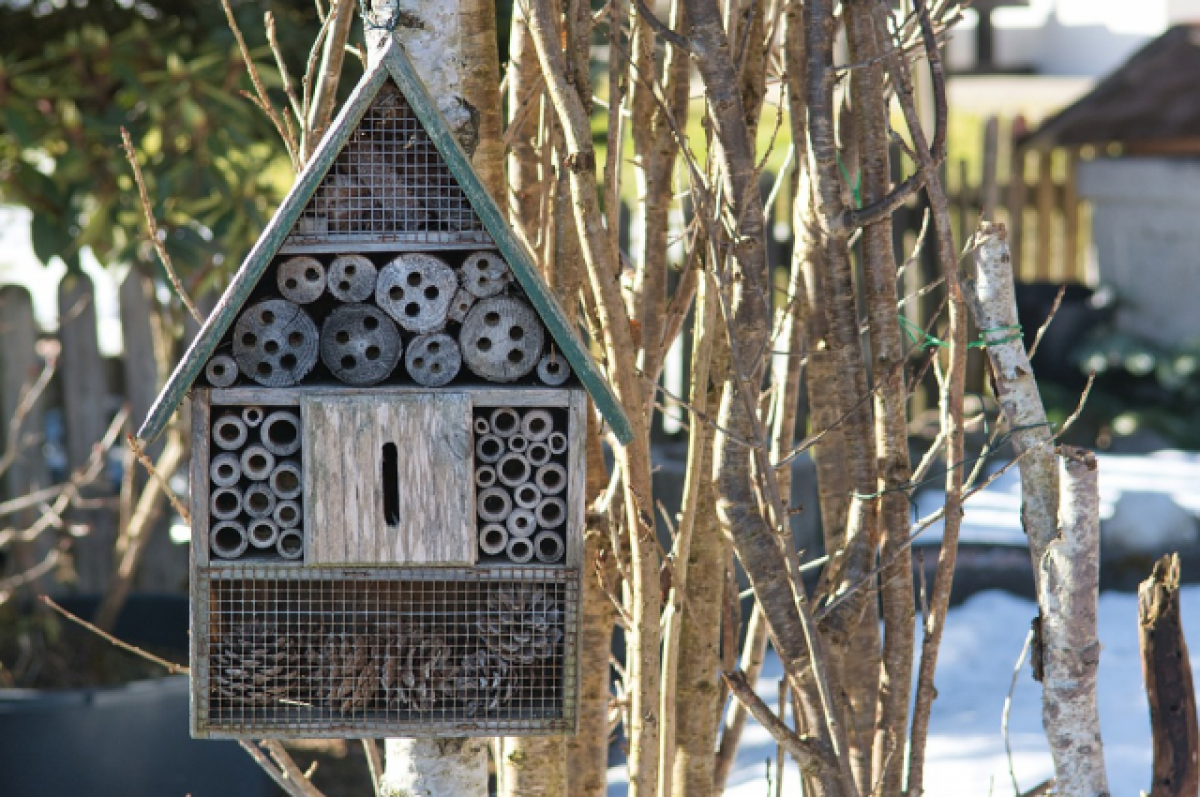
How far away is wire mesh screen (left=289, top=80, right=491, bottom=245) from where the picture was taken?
5.04 feet

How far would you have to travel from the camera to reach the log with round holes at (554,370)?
1.54m

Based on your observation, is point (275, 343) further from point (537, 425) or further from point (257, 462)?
point (537, 425)

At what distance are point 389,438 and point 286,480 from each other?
0.15 m

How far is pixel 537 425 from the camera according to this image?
158 cm

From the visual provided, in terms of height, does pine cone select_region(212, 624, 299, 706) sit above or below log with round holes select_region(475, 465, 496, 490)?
below

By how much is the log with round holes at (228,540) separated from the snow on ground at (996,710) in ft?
6.58

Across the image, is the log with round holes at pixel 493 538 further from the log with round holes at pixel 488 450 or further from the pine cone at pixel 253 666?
the pine cone at pixel 253 666

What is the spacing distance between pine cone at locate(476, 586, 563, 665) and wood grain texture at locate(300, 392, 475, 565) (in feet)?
0.33

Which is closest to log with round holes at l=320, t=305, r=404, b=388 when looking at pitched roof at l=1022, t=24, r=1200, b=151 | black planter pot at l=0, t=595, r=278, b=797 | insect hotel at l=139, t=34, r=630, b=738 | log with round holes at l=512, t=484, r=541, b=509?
insect hotel at l=139, t=34, r=630, b=738

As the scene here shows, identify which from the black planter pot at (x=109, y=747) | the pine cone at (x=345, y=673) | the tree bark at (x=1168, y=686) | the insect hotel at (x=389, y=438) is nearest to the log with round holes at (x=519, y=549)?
the insect hotel at (x=389, y=438)

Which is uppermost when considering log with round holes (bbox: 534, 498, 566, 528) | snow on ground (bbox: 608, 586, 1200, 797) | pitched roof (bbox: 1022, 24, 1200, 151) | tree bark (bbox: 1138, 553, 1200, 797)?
pitched roof (bbox: 1022, 24, 1200, 151)

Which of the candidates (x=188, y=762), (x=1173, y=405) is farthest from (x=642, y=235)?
(x=1173, y=405)

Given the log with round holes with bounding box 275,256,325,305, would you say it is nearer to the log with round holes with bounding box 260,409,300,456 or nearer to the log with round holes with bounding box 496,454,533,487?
the log with round holes with bounding box 260,409,300,456

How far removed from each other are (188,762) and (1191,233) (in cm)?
596
